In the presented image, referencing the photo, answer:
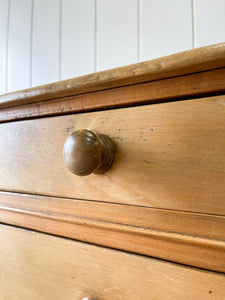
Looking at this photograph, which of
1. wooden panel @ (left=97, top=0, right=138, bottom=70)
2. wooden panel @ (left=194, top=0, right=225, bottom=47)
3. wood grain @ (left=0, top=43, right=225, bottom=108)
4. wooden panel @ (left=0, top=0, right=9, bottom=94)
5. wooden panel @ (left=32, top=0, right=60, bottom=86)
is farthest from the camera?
wooden panel @ (left=0, top=0, right=9, bottom=94)

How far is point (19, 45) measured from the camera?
1.05 m

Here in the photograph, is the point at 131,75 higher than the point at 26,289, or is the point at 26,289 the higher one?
the point at 131,75

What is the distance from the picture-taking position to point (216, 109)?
0.24m

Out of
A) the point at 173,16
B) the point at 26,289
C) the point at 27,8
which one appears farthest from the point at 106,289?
the point at 27,8

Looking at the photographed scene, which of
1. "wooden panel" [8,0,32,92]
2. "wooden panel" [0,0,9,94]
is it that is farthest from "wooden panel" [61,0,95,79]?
A: "wooden panel" [0,0,9,94]

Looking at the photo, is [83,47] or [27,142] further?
[83,47]

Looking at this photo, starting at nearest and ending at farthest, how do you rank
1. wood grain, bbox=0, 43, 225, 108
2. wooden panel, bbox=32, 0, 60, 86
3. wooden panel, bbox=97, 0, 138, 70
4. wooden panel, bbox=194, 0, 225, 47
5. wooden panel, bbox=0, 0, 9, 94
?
wood grain, bbox=0, 43, 225, 108 < wooden panel, bbox=194, 0, 225, 47 < wooden panel, bbox=97, 0, 138, 70 < wooden panel, bbox=32, 0, 60, 86 < wooden panel, bbox=0, 0, 9, 94

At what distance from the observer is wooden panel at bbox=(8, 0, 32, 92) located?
40.6 inches

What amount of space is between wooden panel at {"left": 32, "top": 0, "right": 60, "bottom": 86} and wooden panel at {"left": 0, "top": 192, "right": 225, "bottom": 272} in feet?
2.37

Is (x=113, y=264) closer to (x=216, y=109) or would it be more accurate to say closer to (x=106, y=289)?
(x=106, y=289)

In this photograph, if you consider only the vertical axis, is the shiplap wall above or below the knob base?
above

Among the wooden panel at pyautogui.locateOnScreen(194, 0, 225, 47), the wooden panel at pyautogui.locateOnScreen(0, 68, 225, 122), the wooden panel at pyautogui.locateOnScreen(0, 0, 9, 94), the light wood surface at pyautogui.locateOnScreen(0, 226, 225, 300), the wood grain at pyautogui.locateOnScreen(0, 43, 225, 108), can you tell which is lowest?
the light wood surface at pyautogui.locateOnScreen(0, 226, 225, 300)

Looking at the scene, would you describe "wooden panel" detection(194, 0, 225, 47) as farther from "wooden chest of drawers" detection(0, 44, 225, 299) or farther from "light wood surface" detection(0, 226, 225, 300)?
"light wood surface" detection(0, 226, 225, 300)

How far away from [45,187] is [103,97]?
161mm
